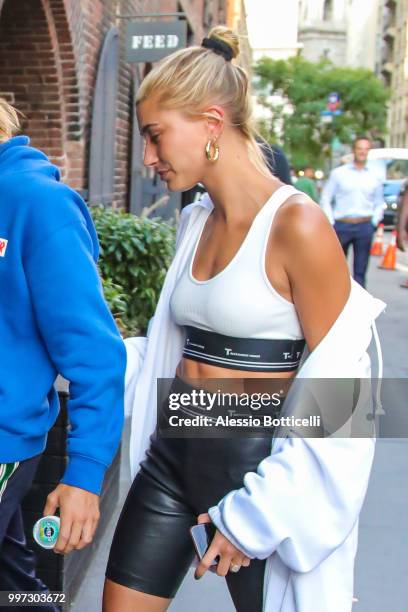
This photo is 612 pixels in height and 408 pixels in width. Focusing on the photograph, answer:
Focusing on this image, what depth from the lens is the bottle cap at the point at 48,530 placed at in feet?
6.47

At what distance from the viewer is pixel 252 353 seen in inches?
80.3

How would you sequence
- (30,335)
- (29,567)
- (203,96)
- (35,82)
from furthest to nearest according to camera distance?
1. (35,82)
2. (29,567)
3. (203,96)
4. (30,335)

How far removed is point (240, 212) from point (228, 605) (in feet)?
6.65

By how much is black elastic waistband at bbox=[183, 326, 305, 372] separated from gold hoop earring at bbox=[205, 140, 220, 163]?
0.41m

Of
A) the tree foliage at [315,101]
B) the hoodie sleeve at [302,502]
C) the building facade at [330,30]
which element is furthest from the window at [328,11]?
the hoodie sleeve at [302,502]

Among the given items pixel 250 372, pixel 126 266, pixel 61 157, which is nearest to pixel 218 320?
pixel 250 372

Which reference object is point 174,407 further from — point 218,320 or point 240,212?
point 240,212

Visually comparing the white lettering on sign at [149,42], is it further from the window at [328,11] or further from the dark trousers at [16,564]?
the window at [328,11]

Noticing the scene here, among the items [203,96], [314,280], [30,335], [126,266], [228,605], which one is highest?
[203,96]

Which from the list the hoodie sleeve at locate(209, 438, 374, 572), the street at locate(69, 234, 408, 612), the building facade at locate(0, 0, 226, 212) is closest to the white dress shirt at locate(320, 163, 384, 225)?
the building facade at locate(0, 0, 226, 212)

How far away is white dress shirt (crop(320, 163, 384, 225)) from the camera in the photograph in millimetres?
10172

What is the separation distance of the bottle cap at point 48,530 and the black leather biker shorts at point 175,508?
27 centimetres

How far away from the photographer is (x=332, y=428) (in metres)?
1.94

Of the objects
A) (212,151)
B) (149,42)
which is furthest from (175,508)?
(149,42)
